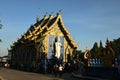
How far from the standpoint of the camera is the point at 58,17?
47.2 metres

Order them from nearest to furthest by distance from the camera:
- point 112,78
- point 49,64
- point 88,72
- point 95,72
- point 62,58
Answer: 1. point 112,78
2. point 95,72
3. point 88,72
4. point 49,64
5. point 62,58

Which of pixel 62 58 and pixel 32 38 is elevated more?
pixel 32 38

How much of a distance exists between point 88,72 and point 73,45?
21454 mm

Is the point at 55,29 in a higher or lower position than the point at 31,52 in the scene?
higher

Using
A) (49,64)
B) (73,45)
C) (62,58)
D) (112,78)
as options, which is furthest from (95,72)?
(73,45)

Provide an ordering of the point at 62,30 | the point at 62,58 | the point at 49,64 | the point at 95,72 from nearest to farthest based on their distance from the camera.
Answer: the point at 95,72, the point at 49,64, the point at 62,58, the point at 62,30

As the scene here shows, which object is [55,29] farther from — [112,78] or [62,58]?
[112,78]

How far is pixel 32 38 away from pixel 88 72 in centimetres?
2147

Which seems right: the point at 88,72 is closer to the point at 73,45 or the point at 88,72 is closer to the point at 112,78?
the point at 112,78

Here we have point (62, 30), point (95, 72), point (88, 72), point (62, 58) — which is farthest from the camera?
point (62, 30)

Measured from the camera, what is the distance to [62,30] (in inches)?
1928

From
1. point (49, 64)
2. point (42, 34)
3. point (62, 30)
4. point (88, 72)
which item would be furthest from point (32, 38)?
point (88, 72)

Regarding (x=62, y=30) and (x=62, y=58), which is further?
(x=62, y=30)

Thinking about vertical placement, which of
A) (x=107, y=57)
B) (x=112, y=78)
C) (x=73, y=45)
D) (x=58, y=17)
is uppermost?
(x=58, y=17)
